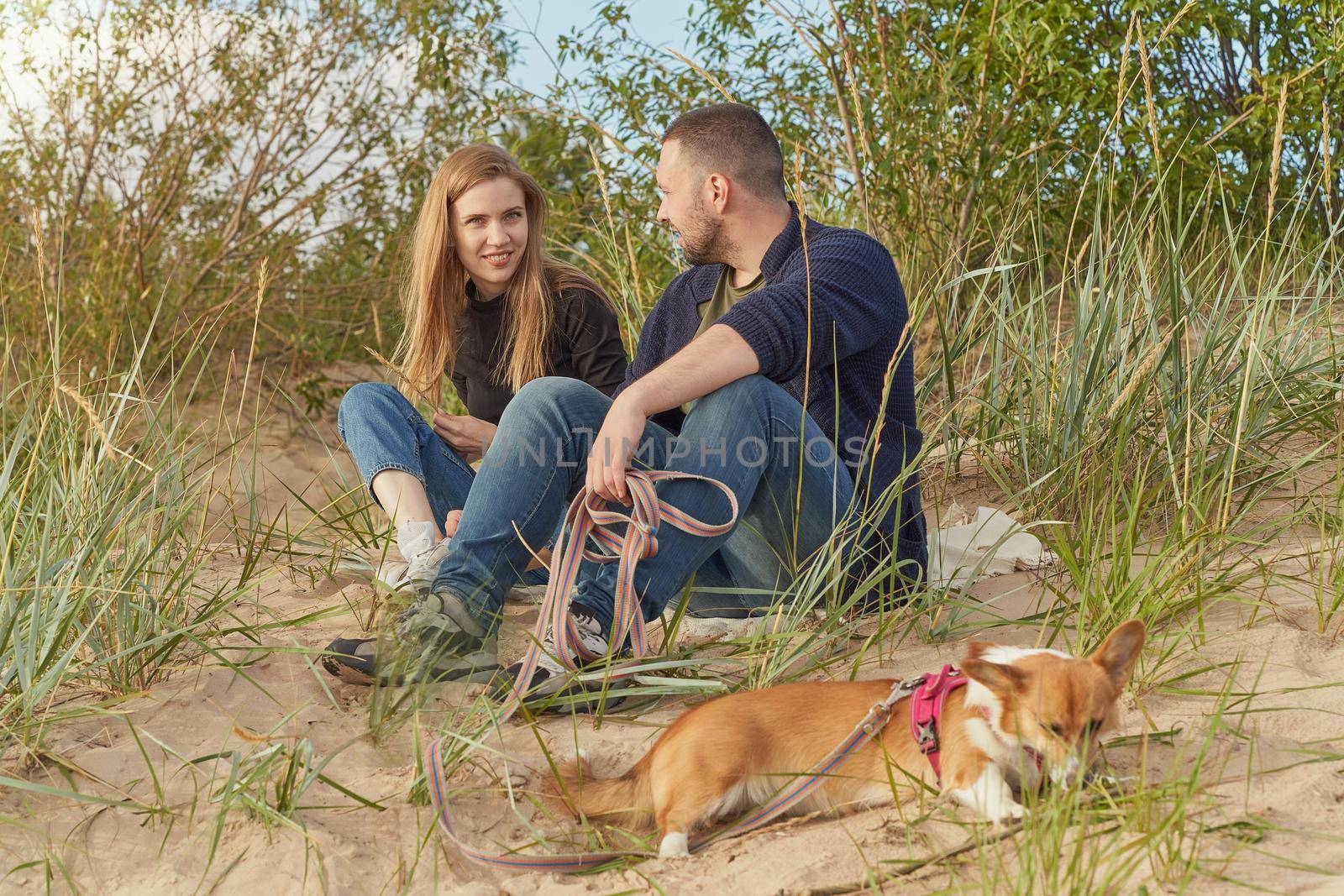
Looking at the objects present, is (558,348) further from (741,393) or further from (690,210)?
(741,393)

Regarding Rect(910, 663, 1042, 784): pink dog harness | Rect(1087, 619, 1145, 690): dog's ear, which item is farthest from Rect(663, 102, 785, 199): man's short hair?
Rect(1087, 619, 1145, 690): dog's ear

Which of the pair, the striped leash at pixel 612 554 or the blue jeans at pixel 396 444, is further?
the blue jeans at pixel 396 444

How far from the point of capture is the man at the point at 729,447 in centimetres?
243

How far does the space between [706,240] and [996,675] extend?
167cm

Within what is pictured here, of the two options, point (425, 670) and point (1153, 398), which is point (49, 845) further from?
Answer: point (1153, 398)

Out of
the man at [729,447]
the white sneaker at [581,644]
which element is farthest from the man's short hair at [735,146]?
the white sneaker at [581,644]

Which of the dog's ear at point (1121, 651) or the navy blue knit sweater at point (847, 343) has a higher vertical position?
the navy blue knit sweater at point (847, 343)

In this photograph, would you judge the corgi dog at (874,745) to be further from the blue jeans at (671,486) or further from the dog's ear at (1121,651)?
the blue jeans at (671,486)

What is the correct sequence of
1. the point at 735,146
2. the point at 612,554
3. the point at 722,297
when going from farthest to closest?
the point at 722,297 → the point at 735,146 → the point at 612,554

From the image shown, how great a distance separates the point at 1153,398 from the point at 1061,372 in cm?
25

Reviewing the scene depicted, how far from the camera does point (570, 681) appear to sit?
88.0 inches

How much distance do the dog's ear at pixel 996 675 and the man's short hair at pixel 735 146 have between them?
1650 millimetres

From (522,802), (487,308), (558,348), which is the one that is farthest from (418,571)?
(487,308)

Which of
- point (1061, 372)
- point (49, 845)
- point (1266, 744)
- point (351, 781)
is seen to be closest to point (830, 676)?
point (1266, 744)
